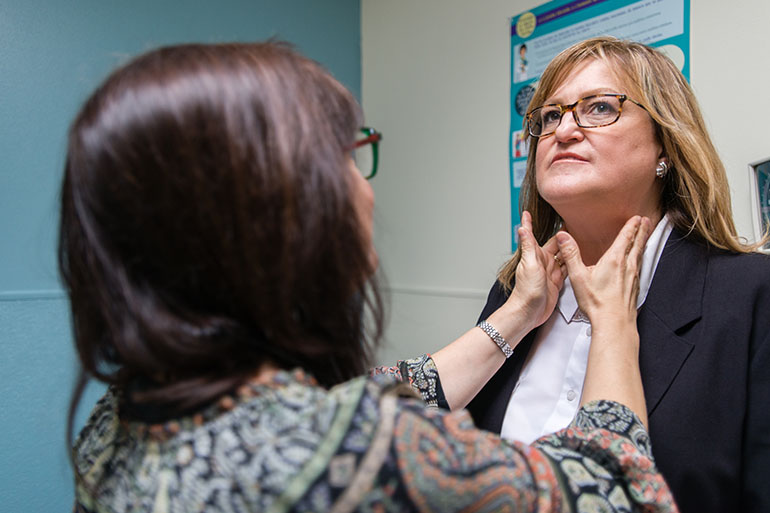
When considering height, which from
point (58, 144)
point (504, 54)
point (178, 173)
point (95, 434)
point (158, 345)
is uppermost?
point (504, 54)

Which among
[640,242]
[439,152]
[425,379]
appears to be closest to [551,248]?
[640,242]

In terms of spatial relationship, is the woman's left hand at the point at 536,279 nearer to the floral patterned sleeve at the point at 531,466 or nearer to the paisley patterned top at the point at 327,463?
the floral patterned sleeve at the point at 531,466

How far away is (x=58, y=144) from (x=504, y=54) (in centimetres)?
148

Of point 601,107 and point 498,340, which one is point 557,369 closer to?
point 498,340

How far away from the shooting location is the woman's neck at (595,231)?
41.3 inches

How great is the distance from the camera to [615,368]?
2.62 feet

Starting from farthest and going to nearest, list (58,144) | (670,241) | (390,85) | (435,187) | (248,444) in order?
(390,85), (435,187), (58,144), (670,241), (248,444)

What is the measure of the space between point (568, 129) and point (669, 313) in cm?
40

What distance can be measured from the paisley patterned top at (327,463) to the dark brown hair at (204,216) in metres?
0.04

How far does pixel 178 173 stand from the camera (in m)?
0.49

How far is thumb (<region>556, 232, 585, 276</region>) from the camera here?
3.20 ft

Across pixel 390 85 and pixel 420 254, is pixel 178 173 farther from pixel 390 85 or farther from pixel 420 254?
pixel 390 85

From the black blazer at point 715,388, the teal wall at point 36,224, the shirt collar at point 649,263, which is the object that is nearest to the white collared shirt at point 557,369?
the shirt collar at point 649,263

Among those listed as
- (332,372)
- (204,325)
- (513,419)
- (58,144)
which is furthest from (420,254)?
(204,325)
